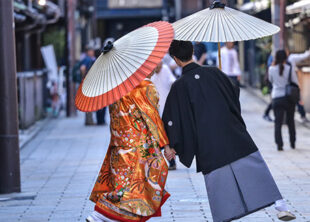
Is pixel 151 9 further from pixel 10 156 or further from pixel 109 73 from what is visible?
pixel 109 73

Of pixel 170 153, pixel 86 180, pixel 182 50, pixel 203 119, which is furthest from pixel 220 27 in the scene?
pixel 86 180

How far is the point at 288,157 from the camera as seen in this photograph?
37.5 feet

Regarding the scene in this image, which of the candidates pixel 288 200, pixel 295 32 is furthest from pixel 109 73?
pixel 295 32

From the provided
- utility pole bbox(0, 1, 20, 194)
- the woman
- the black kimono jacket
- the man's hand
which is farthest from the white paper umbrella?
the woman

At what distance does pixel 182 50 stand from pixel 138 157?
89 cm

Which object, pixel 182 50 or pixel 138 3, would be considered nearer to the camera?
pixel 182 50

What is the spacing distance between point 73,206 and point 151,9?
44432 millimetres

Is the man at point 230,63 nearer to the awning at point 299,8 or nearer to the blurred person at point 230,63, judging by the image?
the blurred person at point 230,63

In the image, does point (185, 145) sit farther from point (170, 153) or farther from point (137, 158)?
point (137, 158)

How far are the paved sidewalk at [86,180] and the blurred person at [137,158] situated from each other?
5.03ft

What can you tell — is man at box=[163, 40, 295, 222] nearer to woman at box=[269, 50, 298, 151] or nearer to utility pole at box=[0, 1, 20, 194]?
utility pole at box=[0, 1, 20, 194]

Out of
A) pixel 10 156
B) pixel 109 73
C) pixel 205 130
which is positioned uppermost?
pixel 109 73

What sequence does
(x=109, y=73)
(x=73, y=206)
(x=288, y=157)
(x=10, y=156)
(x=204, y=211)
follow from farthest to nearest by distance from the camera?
(x=288, y=157) < (x=10, y=156) < (x=73, y=206) < (x=204, y=211) < (x=109, y=73)

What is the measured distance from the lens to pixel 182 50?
19.2 feet
